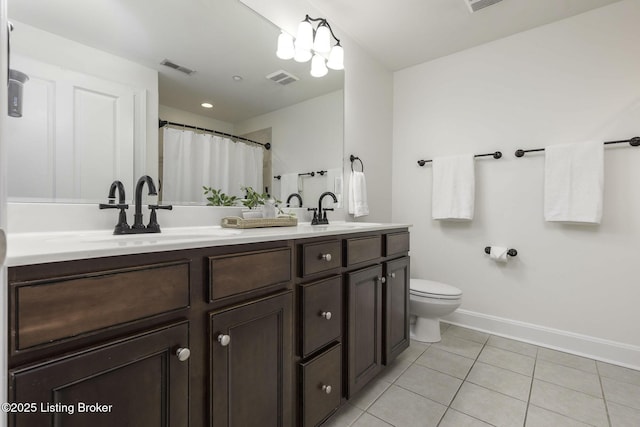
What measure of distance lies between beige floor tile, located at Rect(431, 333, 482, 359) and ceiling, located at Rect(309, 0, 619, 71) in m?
2.36

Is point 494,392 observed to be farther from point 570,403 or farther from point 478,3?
point 478,3

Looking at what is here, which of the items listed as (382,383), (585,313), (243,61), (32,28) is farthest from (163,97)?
(585,313)

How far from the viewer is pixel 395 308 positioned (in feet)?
5.53

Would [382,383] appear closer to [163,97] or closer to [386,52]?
[163,97]

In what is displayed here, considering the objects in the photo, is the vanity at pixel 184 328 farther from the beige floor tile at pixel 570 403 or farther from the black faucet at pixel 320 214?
the beige floor tile at pixel 570 403

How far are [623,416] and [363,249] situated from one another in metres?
1.48

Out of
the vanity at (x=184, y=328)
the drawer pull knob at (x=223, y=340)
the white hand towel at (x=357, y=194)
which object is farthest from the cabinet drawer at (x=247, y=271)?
the white hand towel at (x=357, y=194)

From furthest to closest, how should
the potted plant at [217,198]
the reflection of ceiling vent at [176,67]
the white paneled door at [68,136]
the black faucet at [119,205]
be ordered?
1. the potted plant at [217,198]
2. the reflection of ceiling vent at [176,67]
3. the black faucet at [119,205]
4. the white paneled door at [68,136]

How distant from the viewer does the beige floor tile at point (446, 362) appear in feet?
5.82

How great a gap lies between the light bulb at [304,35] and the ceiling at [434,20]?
0.34m

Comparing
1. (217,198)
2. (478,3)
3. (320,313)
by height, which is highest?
(478,3)

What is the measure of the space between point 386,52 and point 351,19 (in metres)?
0.55

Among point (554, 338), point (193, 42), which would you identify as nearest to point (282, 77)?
point (193, 42)

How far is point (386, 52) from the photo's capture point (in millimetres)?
2527
